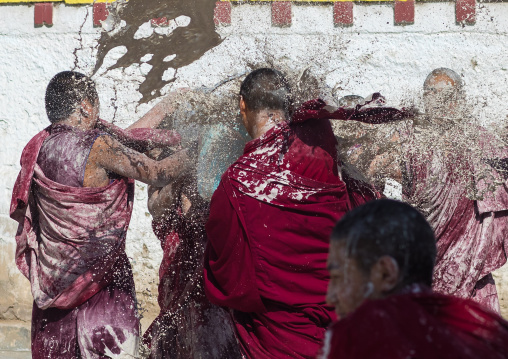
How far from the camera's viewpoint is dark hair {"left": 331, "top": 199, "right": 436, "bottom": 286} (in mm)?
1413

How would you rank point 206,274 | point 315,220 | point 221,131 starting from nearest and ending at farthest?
point 315,220 < point 206,274 < point 221,131

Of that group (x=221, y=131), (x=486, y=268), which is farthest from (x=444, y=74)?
(x=221, y=131)

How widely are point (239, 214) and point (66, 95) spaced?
1.29 metres

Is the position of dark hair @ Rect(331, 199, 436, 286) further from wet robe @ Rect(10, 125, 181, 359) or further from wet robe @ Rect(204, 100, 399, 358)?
wet robe @ Rect(10, 125, 181, 359)

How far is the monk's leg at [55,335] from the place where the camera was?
3531mm

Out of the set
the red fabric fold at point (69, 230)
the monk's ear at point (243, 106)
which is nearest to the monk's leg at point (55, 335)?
the red fabric fold at point (69, 230)

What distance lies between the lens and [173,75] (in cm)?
537

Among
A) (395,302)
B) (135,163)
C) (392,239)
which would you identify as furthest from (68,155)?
(395,302)

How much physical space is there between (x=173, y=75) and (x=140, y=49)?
325 millimetres

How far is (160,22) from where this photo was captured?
5.48 meters

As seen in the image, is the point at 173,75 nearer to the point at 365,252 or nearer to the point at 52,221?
the point at 52,221

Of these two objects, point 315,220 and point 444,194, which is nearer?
point 315,220

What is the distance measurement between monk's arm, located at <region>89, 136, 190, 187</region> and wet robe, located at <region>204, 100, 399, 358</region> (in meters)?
0.54

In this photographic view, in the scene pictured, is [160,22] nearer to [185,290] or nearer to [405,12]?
[405,12]
